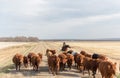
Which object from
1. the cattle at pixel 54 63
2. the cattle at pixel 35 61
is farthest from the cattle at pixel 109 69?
the cattle at pixel 35 61

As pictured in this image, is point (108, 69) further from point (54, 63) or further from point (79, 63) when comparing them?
point (79, 63)

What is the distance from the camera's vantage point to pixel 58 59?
79.4 ft

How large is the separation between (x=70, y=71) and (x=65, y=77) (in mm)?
3162

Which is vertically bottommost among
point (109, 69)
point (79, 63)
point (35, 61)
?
point (79, 63)

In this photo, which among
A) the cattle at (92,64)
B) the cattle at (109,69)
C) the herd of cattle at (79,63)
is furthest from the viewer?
the cattle at (92,64)

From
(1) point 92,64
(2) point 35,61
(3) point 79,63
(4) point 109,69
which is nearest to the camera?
(4) point 109,69

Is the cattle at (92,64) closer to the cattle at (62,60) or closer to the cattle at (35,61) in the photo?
the cattle at (62,60)

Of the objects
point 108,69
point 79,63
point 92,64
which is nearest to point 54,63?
point 79,63

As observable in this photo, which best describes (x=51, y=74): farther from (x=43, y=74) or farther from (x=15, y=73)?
(x=15, y=73)

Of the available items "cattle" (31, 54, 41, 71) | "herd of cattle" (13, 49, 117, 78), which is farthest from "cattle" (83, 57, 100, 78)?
"cattle" (31, 54, 41, 71)

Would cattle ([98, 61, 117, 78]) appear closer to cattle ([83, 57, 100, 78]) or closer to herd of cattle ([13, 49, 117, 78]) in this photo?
herd of cattle ([13, 49, 117, 78])

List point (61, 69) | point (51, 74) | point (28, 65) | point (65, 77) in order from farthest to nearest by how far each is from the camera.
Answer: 1. point (28, 65)
2. point (61, 69)
3. point (51, 74)
4. point (65, 77)

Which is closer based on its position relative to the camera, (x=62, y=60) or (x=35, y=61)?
(x=62, y=60)

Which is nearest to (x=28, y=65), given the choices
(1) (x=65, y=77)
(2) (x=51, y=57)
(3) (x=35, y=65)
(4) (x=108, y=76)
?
(3) (x=35, y=65)
